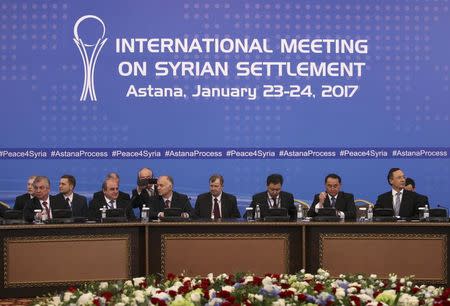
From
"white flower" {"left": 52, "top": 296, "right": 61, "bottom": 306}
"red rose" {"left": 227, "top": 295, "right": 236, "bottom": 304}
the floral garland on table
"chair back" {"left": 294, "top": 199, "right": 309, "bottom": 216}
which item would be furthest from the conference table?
"red rose" {"left": 227, "top": 295, "right": 236, "bottom": 304}

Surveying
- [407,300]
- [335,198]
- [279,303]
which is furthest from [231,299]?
[335,198]

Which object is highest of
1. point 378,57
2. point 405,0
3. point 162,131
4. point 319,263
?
point 405,0

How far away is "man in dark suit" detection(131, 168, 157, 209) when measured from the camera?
947 centimetres

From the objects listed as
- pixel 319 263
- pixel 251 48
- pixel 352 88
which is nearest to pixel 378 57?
pixel 352 88

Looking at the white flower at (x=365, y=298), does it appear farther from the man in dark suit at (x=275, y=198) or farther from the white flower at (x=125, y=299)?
the man in dark suit at (x=275, y=198)

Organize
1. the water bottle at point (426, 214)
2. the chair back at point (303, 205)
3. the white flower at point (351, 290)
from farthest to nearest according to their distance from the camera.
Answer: the chair back at point (303, 205), the water bottle at point (426, 214), the white flower at point (351, 290)

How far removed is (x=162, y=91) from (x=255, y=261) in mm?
2828

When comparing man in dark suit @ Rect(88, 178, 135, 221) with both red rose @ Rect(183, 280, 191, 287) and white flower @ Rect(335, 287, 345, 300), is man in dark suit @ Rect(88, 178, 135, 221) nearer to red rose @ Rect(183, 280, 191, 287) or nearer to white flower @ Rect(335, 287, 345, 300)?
red rose @ Rect(183, 280, 191, 287)

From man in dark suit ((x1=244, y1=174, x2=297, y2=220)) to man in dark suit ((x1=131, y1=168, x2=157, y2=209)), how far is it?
117 centimetres

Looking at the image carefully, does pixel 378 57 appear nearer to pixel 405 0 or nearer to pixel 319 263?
pixel 405 0

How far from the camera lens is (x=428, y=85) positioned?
1025 cm

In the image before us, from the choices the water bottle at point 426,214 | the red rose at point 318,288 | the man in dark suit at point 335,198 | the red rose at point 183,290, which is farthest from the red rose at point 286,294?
the man in dark suit at point 335,198

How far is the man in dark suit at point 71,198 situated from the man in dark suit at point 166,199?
0.67 m

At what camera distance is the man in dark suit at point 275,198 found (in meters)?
8.76
